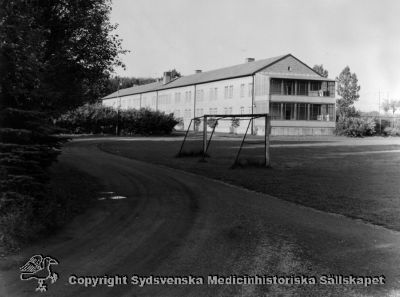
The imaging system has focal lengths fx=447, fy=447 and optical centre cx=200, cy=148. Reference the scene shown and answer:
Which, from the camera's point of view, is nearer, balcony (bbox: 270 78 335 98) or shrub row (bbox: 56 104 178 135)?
shrub row (bbox: 56 104 178 135)

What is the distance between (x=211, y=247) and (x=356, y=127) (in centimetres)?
5615

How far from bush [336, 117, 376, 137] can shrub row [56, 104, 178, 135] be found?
23400 millimetres

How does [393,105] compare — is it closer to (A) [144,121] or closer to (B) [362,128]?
(B) [362,128]

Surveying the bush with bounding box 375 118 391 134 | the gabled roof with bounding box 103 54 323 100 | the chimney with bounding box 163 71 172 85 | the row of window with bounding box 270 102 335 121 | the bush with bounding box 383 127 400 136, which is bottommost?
the bush with bounding box 383 127 400 136

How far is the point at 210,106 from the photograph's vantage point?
71938mm

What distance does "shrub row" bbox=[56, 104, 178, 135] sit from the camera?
54.7m

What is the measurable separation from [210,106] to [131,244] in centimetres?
6477

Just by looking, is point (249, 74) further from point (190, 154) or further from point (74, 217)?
point (74, 217)

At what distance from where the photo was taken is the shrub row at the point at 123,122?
54656mm

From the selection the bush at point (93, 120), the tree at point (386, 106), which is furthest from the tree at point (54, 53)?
the tree at point (386, 106)

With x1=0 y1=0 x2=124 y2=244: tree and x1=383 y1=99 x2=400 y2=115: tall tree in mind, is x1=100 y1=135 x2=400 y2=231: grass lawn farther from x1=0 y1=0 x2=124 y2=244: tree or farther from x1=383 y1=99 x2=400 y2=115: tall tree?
x1=383 y1=99 x2=400 y2=115: tall tree

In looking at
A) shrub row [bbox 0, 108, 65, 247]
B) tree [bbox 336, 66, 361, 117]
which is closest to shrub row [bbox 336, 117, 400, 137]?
tree [bbox 336, 66, 361, 117]

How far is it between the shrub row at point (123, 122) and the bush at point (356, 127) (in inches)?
921

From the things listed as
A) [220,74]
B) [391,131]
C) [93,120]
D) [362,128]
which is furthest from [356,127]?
[93,120]
